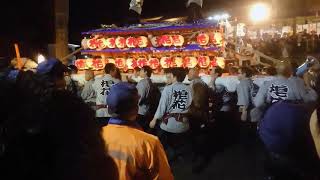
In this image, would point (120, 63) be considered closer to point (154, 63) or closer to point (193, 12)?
point (154, 63)

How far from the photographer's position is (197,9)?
1433 cm

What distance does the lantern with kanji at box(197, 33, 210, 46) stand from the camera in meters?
13.0

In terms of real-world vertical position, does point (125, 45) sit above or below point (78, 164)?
above

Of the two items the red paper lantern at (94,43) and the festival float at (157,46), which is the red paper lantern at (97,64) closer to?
the festival float at (157,46)

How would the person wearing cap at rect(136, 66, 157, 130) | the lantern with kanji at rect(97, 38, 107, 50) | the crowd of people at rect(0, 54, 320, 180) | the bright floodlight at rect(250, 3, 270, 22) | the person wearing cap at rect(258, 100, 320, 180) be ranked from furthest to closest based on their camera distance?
the bright floodlight at rect(250, 3, 270, 22) < the lantern with kanji at rect(97, 38, 107, 50) < the person wearing cap at rect(136, 66, 157, 130) < the person wearing cap at rect(258, 100, 320, 180) < the crowd of people at rect(0, 54, 320, 180)

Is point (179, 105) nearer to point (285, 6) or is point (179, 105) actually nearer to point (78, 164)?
point (78, 164)

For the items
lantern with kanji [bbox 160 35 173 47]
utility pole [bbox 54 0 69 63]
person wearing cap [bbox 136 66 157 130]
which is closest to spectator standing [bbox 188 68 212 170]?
person wearing cap [bbox 136 66 157 130]

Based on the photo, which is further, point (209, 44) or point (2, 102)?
point (209, 44)

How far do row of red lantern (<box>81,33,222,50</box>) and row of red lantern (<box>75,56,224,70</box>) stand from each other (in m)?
0.51

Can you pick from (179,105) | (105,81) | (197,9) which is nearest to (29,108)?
(179,105)

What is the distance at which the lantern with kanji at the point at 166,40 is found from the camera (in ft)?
45.6

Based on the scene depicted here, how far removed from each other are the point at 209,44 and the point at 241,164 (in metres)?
5.44

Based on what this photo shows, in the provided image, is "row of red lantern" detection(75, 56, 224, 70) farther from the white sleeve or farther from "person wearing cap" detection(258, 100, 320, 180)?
Result: "person wearing cap" detection(258, 100, 320, 180)

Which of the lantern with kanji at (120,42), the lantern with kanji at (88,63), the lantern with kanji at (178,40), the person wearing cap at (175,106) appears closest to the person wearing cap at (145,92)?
the person wearing cap at (175,106)
